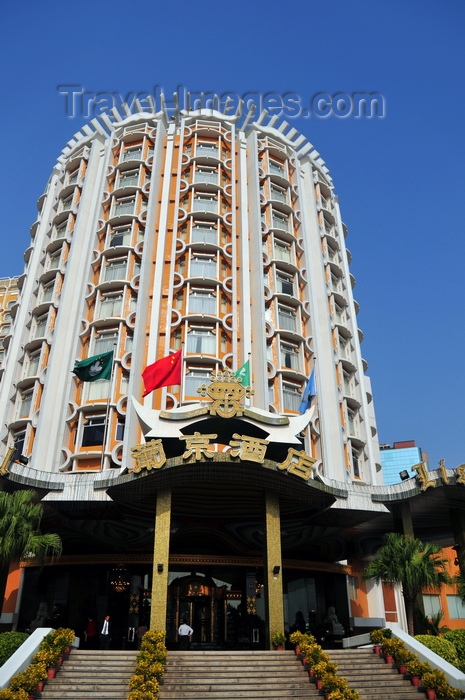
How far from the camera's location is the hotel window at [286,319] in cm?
4447

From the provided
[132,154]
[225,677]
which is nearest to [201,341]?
[132,154]

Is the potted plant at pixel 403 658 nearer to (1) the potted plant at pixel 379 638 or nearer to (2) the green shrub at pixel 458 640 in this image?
(1) the potted plant at pixel 379 638

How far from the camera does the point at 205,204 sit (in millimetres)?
48719

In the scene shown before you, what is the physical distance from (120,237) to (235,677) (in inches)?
1404

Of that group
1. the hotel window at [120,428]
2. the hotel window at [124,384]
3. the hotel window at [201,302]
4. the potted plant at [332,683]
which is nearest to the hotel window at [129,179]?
the hotel window at [201,302]

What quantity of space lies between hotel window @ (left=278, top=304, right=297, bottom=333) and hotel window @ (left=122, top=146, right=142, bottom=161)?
1934 cm

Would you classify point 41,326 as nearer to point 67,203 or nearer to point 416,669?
point 67,203

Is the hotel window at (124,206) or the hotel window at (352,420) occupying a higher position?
the hotel window at (124,206)

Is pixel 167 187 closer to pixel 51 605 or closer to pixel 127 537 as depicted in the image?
pixel 127 537

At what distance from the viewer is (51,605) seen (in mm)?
34344

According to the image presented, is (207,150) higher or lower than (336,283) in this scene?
higher

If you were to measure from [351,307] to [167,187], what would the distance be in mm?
18942

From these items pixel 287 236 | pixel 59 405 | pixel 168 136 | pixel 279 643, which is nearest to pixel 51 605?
pixel 59 405

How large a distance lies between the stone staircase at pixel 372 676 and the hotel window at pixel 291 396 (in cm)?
1977
